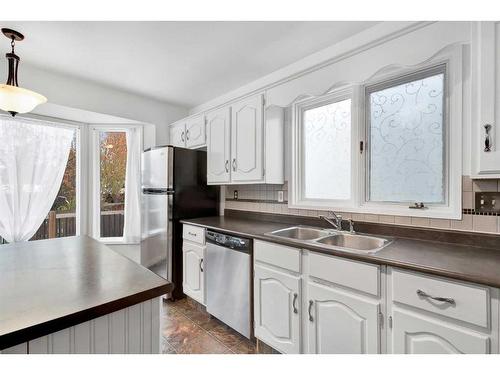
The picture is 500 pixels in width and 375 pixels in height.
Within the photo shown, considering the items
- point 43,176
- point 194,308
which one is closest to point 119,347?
point 194,308

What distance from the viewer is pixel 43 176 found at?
8.97ft

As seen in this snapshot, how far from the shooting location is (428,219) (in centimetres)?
162

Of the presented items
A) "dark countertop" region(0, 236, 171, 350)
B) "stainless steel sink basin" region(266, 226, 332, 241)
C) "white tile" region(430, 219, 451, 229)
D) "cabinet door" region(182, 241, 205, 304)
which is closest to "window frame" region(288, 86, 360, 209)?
"stainless steel sink basin" region(266, 226, 332, 241)

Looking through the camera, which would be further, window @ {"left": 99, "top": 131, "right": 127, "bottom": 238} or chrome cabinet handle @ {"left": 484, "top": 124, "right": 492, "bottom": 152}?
window @ {"left": 99, "top": 131, "right": 127, "bottom": 238}

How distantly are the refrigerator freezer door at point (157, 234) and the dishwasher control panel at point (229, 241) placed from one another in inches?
23.3

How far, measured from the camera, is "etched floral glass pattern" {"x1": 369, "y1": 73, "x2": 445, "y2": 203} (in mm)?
1628

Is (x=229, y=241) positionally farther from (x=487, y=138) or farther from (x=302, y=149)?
(x=487, y=138)

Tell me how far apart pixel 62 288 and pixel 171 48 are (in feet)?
6.07

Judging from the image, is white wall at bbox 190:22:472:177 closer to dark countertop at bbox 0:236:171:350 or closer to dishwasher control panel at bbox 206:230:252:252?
dishwasher control panel at bbox 206:230:252:252

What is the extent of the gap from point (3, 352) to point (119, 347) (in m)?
0.30

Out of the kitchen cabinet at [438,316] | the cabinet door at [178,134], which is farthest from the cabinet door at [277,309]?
the cabinet door at [178,134]

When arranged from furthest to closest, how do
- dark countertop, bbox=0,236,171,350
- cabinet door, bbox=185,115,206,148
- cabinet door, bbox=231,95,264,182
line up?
cabinet door, bbox=185,115,206,148
cabinet door, bbox=231,95,264,182
dark countertop, bbox=0,236,171,350

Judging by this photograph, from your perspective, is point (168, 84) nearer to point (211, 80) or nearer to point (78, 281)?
point (211, 80)
